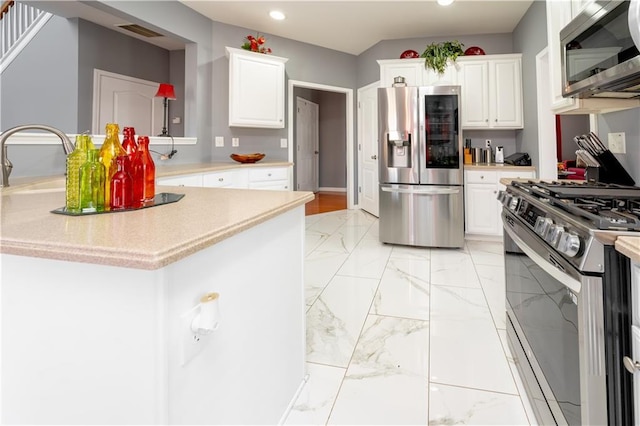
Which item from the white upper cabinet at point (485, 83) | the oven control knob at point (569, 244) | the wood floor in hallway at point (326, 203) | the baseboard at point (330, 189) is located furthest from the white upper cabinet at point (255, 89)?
the baseboard at point (330, 189)

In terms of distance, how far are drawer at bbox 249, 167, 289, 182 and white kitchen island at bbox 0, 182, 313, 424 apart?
2954mm

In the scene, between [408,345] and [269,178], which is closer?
[408,345]

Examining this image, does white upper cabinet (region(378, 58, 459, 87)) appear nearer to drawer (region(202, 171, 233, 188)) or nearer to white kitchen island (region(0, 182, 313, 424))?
drawer (region(202, 171, 233, 188))

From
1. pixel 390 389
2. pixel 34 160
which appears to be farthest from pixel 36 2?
pixel 390 389

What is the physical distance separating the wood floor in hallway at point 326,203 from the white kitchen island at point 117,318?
490cm

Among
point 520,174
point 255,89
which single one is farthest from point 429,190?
point 255,89

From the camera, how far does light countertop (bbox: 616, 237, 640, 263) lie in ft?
2.36

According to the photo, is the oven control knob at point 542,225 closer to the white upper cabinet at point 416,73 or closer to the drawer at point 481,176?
the drawer at point 481,176

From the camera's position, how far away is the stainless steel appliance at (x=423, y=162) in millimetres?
3613

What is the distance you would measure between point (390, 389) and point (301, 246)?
0.75m

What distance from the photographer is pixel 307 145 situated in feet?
26.5

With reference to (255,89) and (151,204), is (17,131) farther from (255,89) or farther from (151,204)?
(255,89)

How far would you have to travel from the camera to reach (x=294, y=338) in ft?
4.68

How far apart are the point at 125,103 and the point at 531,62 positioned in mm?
5261
